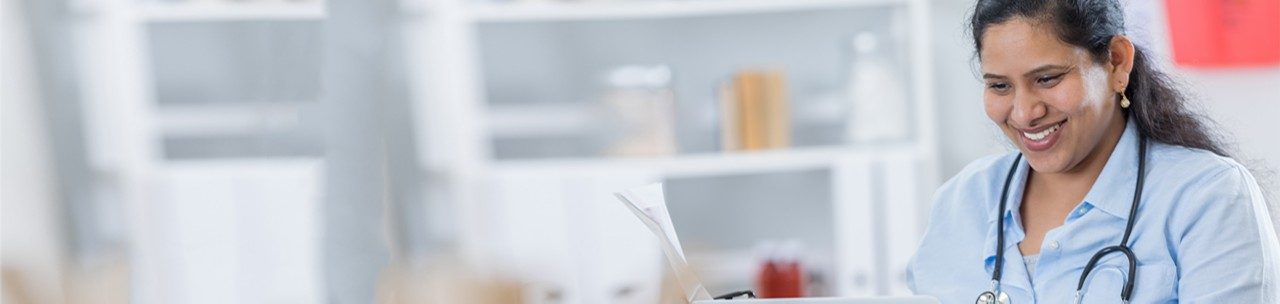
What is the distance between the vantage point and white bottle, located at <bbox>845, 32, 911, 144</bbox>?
8.98 feet

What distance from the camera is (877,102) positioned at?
2.74 m

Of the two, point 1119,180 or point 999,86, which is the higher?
point 999,86

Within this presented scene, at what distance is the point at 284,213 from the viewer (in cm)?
284

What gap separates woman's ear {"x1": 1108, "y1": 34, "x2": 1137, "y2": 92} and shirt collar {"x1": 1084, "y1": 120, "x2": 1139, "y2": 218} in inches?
2.6

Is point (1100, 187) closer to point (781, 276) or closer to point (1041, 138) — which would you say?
point (1041, 138)

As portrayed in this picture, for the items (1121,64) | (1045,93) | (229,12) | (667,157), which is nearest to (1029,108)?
(1045,93)

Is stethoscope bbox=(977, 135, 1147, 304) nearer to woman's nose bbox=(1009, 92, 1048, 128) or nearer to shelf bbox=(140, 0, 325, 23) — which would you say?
woman's nose bbox=(1009, 92, 1048, 128)

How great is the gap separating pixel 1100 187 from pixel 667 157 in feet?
4.37

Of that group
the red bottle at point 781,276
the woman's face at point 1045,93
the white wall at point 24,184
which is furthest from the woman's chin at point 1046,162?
the white wall at point 24,184

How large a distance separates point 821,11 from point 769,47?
14 centimetres

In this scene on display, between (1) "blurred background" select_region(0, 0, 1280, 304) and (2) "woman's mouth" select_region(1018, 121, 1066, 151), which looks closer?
(2) "woman's mouth" select_region(1018, 121, 1066, 151)

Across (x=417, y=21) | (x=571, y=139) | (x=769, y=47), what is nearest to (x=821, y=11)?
(x=769, y=47)

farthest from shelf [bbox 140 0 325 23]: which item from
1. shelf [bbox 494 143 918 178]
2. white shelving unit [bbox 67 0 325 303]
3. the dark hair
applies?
the dark hair

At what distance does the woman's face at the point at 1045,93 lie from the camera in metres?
1.49
